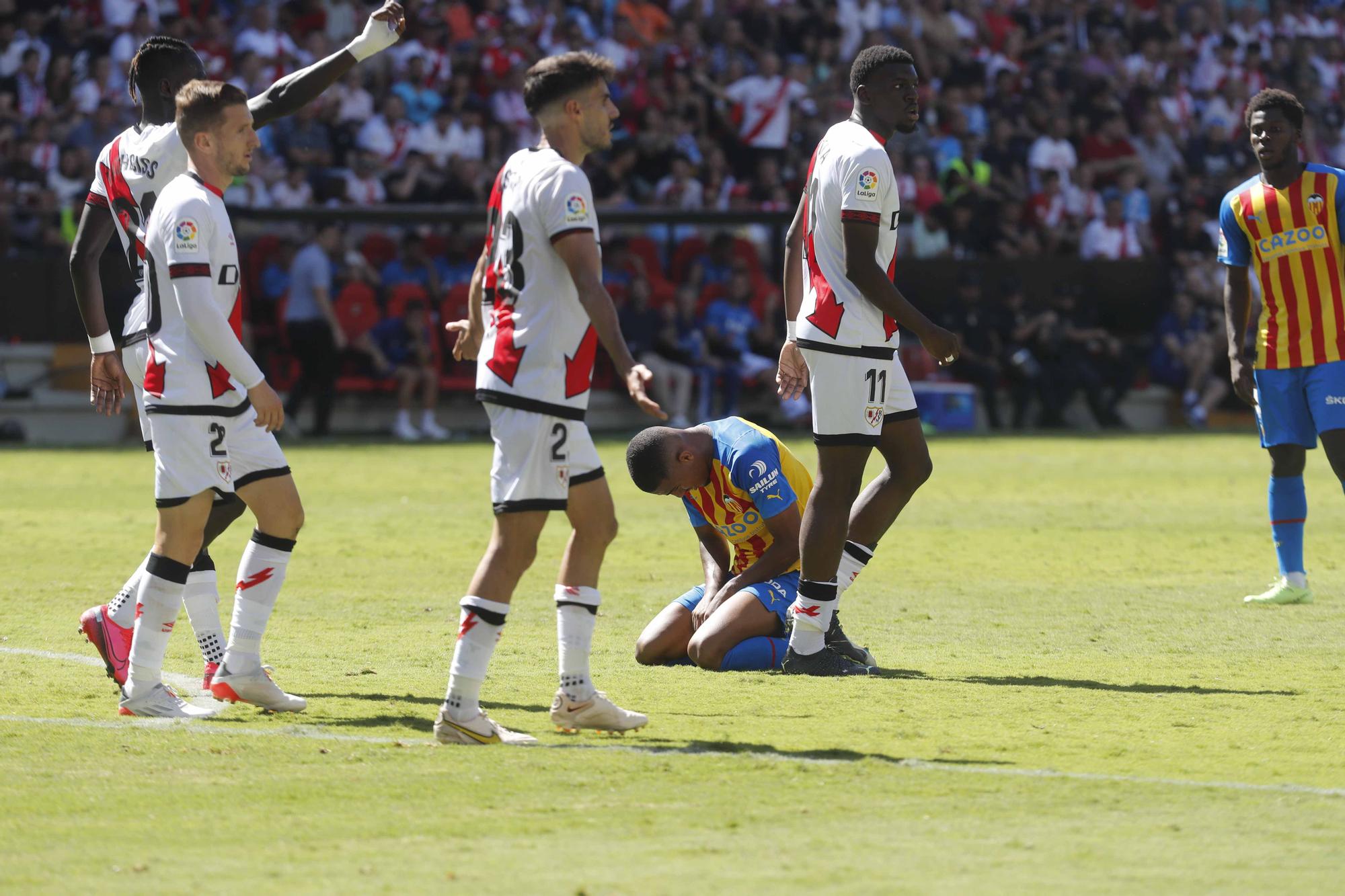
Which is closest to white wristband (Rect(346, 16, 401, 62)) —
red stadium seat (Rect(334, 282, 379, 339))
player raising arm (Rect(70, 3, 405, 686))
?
player raising arm (Rect(70, 3, 405, 686))

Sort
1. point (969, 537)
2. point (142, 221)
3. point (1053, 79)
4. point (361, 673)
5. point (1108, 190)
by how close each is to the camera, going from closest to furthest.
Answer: point (142, 221) → point (361, 673) → point (969, 537) → point (1108, 190) → point (1053, 79)

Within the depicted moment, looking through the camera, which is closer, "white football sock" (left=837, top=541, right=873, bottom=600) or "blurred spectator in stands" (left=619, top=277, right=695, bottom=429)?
"white football sock" (left=837, top=541, right=873, bottom=600)

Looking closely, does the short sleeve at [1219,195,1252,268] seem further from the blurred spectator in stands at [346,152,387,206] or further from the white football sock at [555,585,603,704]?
the blurred spectator in stands at [346,152,387,206]

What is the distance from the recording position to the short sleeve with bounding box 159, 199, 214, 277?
5.96m

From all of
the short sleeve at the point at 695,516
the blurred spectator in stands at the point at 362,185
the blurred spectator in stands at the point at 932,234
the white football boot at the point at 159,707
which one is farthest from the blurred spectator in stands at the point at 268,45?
the white football boot at the point at 159,707

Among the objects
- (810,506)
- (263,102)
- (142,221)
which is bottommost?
(810,506)

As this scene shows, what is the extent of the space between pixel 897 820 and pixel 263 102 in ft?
13.2

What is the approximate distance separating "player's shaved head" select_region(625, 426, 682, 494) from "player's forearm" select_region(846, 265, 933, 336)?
1.01 meters

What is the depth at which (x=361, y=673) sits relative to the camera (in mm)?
7188

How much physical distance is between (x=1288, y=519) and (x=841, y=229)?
3.54 meters

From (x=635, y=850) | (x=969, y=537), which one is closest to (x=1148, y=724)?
(x=635, y=850)

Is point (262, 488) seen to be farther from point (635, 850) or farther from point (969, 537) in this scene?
point (969, 537)

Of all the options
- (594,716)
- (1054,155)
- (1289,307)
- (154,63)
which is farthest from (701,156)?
(594,716)

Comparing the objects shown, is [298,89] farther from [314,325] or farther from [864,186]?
[314,325]
